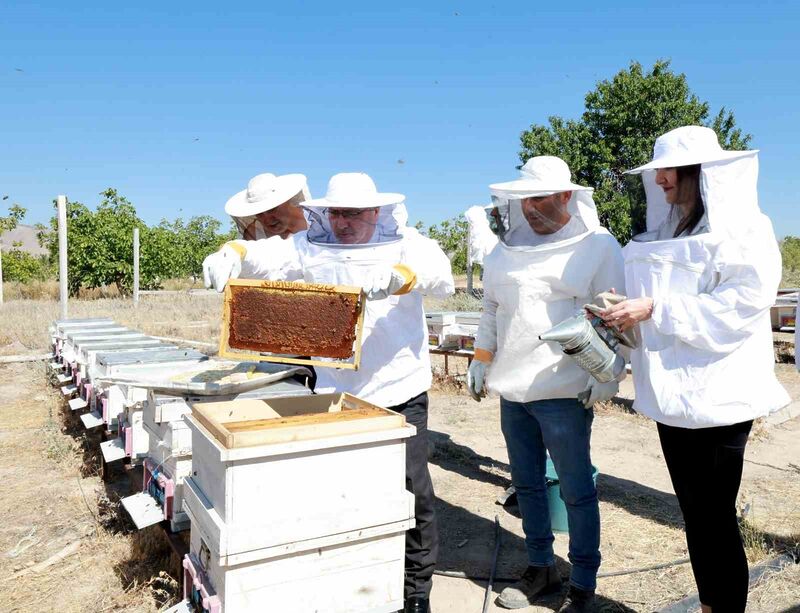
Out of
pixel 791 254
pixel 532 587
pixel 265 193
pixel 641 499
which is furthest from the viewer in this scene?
pixel 791 254

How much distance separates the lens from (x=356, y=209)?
115 inches

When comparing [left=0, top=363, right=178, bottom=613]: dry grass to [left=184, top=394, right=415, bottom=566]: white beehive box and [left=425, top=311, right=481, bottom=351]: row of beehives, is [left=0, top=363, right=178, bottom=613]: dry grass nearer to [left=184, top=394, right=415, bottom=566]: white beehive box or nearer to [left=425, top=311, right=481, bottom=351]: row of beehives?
[left=184, top=394, right=415, bottom=566]: white beehive box

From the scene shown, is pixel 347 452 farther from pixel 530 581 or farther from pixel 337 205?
pixel 530 581

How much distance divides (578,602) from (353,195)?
216 cm

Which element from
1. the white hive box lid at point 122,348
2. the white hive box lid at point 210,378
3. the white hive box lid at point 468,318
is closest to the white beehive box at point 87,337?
the white hive box lid at point 122,348

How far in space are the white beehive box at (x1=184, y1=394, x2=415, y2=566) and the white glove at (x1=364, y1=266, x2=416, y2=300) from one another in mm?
586

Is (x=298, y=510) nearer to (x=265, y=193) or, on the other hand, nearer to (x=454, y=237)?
(x=265, y=193)

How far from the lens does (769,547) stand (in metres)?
3.73

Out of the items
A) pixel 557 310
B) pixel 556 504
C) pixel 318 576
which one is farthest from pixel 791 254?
pixel 318 576

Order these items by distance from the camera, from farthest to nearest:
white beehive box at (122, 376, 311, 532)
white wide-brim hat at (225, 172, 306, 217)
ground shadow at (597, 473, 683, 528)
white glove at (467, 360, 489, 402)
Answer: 1. ground shadow at (597, 473, 683, 528)
2. white wide-brim hat at (225, 172, 306, 217)
3. white glove at (467, 360, 489, 402)
4. white beehive box at (122, 376, 311, 532)

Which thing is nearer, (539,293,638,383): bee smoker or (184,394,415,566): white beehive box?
(184,394,415,566): white beehive box

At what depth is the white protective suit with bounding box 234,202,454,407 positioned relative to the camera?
290 cm

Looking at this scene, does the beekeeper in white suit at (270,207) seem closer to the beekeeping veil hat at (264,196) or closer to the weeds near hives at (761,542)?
the beekeeping veil hat at (264,196)

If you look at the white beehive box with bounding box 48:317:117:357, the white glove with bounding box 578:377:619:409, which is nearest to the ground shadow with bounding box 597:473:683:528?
the white glove with bounding box 578:377:619:409
